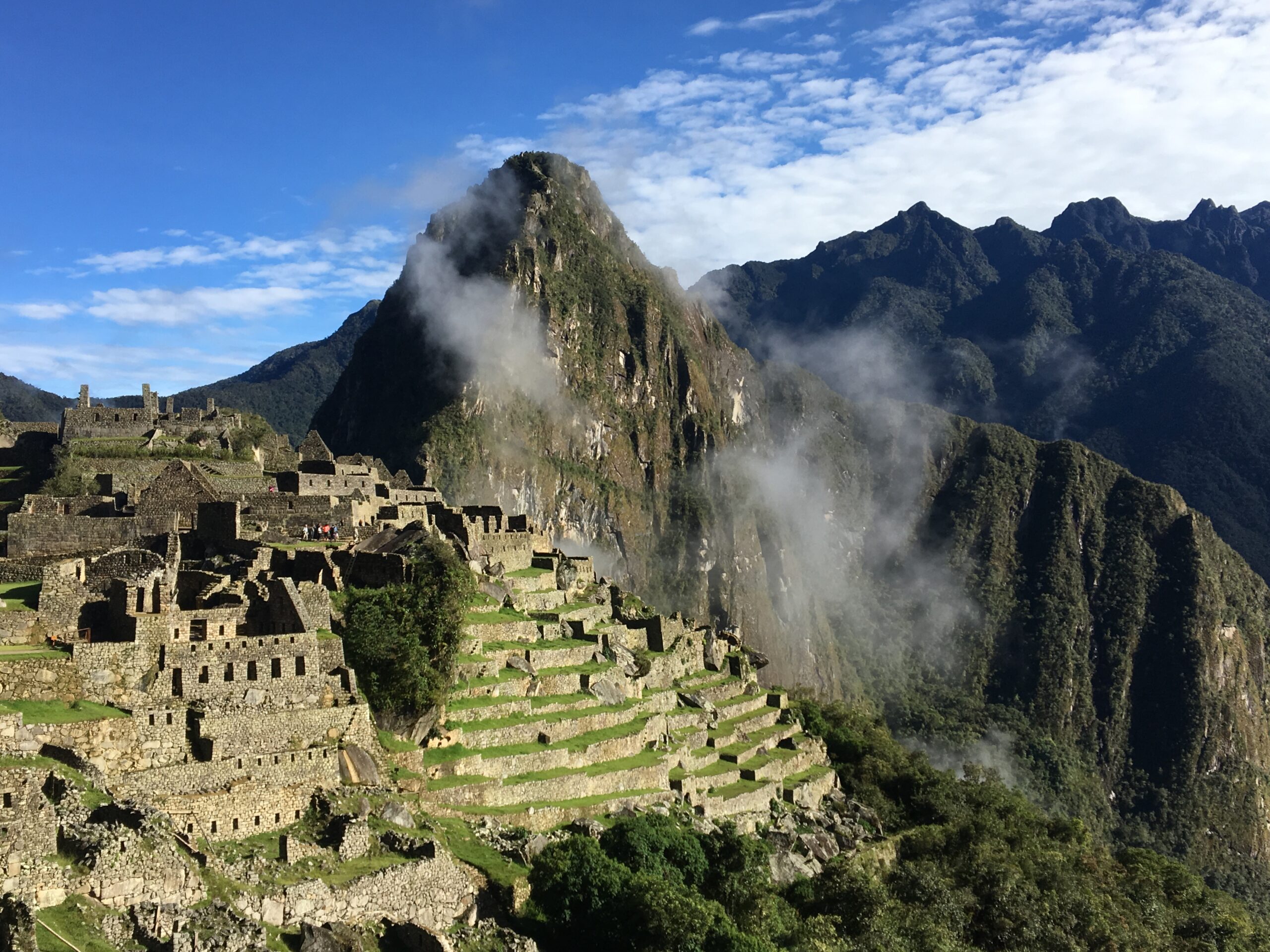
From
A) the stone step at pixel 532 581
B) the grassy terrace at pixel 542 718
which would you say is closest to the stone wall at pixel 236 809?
the grassy terrace at pixel 542 718

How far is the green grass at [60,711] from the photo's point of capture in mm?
19744

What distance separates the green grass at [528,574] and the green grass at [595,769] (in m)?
11.3

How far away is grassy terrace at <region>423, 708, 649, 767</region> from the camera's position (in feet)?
101

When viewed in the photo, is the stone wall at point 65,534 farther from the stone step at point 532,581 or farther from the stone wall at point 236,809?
the stone step at point 532,581

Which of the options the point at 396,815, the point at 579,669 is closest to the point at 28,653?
the point at 396,815

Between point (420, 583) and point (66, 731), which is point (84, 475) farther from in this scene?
point (66, 731)

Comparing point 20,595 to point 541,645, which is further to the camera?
point 541,645

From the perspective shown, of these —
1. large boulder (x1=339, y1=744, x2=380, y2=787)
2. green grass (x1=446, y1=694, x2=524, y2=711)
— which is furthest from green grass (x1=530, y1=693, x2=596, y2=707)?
large boulder (x1=339, y1=744, x2=380, y2=787)

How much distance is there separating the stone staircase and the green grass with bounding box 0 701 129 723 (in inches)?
330

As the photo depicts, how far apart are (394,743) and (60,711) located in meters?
9.62

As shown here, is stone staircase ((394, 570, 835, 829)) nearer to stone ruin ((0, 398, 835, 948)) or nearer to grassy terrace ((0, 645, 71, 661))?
stone ruin ((0, 398, 835, 948))

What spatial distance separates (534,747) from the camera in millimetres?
34562

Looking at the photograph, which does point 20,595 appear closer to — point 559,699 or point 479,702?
point 479,702

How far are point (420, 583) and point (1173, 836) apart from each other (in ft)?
524
